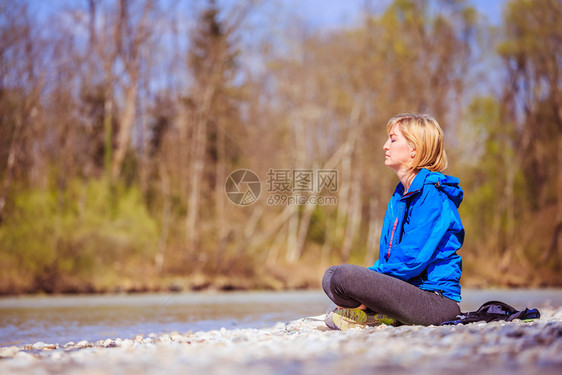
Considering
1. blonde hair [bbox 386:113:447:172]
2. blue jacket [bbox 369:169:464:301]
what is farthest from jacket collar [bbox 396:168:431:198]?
blonde hair [bbox 386:113:447:172]

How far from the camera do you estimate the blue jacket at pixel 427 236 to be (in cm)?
346

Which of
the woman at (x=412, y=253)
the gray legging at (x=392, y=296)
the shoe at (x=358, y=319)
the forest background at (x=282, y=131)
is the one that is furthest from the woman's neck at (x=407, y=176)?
the forest background at (x=282, y=131)

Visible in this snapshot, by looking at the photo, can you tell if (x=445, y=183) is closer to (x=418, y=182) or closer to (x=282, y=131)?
(x=418, y=182)

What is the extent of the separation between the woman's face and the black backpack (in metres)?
0.97

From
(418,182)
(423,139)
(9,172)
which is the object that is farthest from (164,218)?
(418,182)

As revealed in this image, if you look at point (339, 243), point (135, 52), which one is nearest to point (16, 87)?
point (135, 52)

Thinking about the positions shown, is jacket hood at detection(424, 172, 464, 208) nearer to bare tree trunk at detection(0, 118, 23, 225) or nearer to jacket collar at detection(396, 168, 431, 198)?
jacket collar at detection(396, 168, 431, 198)

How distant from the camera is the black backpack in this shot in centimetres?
365

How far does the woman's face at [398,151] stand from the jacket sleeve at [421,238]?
1.04 ft

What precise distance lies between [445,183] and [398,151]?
0.36m

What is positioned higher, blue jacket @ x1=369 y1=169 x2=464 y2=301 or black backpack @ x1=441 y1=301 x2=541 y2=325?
blue jacket @ x1=369 y1=169 x2=464 y2=301

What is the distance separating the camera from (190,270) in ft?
51.9

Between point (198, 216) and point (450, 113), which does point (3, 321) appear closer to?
point (198, 216)

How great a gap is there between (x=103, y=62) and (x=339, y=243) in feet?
30.3
